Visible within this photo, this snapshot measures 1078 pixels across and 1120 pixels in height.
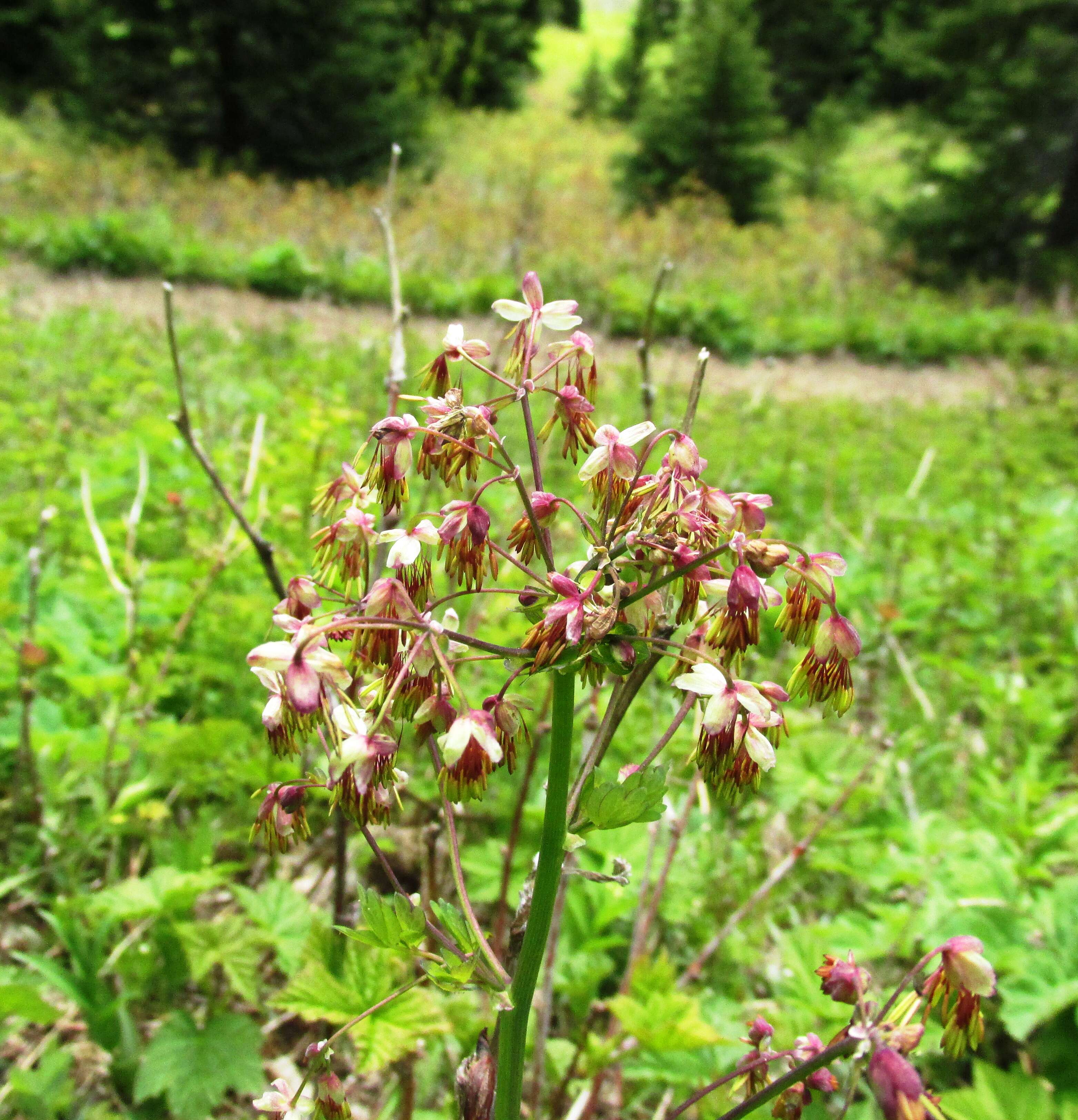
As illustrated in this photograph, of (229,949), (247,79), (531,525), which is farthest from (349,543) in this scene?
(247,79)

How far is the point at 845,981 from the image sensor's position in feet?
2.41

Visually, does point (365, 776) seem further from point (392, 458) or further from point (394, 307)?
point (394, 307)

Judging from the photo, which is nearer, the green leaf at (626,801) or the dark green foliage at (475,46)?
the green leaf at (626,801)

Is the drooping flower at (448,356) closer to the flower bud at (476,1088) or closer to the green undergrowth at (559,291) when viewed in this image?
the flower bud at (476,1088)

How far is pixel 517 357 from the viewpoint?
0.81m

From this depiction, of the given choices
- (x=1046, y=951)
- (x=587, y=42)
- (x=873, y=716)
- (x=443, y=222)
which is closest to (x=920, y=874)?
(x=1046, y=951)

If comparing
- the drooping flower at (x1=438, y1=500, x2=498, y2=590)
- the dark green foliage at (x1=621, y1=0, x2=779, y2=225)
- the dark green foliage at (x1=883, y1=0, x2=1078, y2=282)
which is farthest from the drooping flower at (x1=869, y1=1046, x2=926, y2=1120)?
the dark green foliage at (x1=883, y1=0, x2=1078, y2=282)

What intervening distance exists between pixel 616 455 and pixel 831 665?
26 centimetres

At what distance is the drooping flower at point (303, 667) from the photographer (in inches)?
25.2

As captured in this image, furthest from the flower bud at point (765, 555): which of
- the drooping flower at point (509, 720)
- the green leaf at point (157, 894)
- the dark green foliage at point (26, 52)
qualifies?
the dark green foliage at point (26, 52)

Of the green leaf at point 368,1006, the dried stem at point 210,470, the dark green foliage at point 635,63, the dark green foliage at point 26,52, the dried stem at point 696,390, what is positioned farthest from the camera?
the dark green foliage at point 635,63

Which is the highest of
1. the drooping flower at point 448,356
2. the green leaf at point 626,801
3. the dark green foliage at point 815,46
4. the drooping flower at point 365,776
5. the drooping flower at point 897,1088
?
the dark green foliage at point 815,46

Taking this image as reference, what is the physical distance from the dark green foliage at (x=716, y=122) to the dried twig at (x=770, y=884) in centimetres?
1460

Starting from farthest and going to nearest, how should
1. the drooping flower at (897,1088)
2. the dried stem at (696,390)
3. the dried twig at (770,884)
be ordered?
the dried twig at (770,884), the dried stem at (696,390), the drooping flower at (897,1088)
